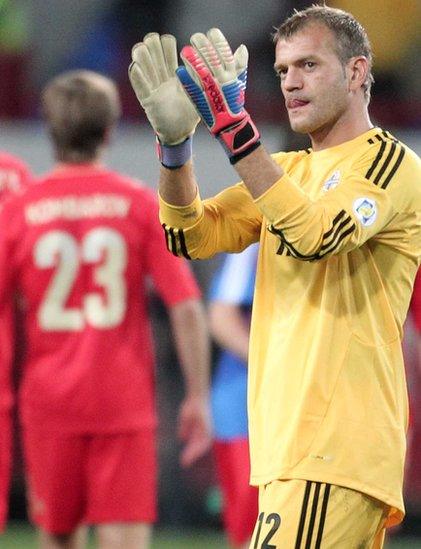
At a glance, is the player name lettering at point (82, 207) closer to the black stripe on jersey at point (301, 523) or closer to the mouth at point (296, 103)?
the mouth at point (296, 103)

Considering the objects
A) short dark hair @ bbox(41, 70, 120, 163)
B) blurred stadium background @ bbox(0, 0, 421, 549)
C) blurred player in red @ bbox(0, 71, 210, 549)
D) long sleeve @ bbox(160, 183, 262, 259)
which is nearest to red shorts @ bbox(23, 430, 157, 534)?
blurred player in red @ bbox(0, 71, 210, 549)

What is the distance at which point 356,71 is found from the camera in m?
4.02

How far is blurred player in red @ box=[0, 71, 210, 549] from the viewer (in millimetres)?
5898

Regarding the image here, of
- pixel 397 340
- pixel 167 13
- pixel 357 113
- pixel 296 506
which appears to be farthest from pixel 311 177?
pixel 167 13

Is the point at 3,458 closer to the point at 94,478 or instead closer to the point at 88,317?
the point at 94,478

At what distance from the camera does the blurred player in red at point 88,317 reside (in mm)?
5898

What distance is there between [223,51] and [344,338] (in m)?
0.80

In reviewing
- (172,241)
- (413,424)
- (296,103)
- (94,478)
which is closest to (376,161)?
(296,103)

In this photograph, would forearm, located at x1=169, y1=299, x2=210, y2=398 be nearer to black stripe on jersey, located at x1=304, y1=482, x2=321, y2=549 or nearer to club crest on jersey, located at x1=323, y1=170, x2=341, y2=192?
club crest on jersey, located at x1=323, y1=170, x2=341, y2=192

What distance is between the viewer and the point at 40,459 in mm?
6039

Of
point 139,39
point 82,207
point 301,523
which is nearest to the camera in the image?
point 301,523

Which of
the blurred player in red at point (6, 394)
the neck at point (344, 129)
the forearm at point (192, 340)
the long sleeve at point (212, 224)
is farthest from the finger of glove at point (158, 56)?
the blurred player in red at point (6, 394)

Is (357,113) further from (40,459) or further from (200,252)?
(40,459)

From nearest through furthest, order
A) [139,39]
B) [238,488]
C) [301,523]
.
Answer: [301,523] < [238,488] < [139,39]
